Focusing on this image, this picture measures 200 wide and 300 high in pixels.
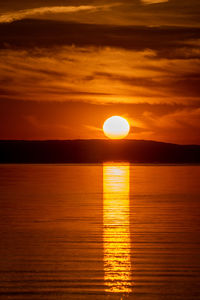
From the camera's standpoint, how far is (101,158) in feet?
449

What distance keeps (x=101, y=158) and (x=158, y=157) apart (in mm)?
12490

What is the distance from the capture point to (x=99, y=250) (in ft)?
40.0

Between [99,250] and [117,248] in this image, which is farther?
[117,248]

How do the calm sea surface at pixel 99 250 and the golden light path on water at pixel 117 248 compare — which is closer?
the calm sea surface at pixel 99 250

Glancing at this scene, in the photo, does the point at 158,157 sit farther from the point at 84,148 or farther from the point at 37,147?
the point at 37,147

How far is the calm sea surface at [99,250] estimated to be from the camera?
29.8 feet

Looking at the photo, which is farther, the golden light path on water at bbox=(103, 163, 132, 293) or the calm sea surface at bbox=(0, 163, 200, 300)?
the golden light path on water at bbox=(103, 163, 132, 293)

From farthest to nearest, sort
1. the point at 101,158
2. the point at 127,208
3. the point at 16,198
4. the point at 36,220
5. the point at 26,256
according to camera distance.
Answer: the point at 101,158, the point at 16,198, the point at 127,208, the point at 36,220, the point at 26,256

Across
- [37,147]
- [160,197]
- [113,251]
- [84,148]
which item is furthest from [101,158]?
[113,251]

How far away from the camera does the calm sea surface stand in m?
9.09

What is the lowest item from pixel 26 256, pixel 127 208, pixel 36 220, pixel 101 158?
pixel 26 256

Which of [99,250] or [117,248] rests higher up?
[117,248]

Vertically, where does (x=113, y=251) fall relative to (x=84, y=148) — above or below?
below

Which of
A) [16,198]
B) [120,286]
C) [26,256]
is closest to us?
[120,286]
